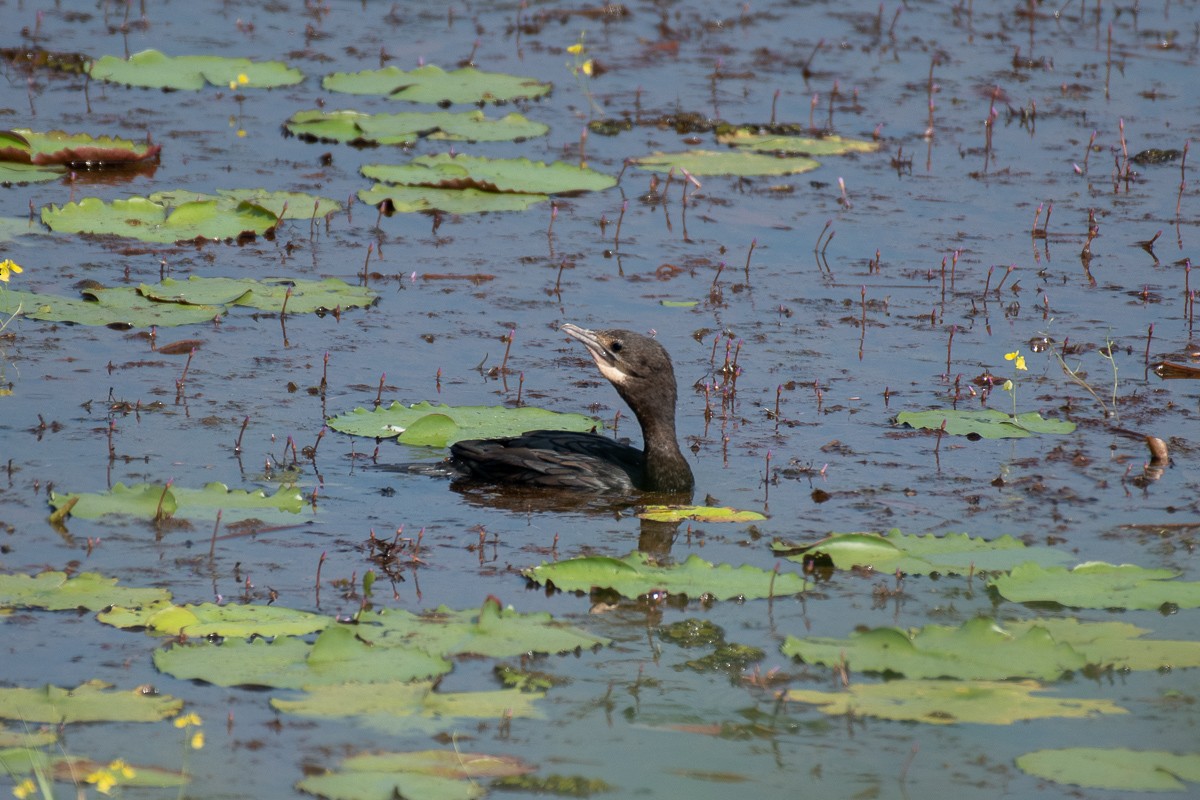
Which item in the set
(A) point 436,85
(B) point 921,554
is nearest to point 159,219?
(A) point 436,85

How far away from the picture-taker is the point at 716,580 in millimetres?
6402

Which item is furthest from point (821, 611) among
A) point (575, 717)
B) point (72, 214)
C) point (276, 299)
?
point (72, 214)

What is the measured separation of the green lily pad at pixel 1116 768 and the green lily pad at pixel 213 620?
238 cm

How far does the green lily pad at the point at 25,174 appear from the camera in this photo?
37.2 feet

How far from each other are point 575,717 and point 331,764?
2.69 feet

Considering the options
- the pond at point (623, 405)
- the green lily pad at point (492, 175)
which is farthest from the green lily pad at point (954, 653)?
the green lily pad at point (492, 175)

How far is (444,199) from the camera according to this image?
11594 mm

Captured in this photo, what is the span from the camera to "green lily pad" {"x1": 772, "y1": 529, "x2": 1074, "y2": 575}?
6625 millimetres

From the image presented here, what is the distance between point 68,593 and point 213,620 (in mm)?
578

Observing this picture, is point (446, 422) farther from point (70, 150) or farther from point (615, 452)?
point (70, 150)

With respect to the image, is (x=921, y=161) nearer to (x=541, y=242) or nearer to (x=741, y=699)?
(x=541, y=242)

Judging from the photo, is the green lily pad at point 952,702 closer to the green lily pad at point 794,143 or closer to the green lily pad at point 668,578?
the green lily pad at point 668,578

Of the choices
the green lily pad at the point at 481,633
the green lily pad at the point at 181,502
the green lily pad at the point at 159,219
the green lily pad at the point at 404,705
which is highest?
the green lily pad at the point at 159,219

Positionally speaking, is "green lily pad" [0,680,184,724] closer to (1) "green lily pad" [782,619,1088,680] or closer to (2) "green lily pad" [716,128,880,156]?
(1) "green lily pad" [782,619,1088,680]
